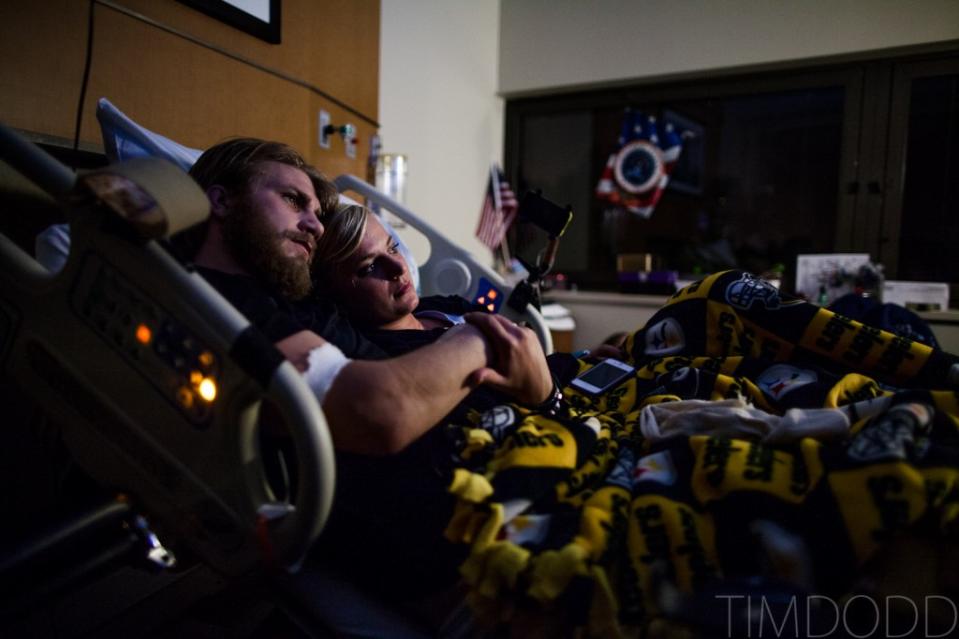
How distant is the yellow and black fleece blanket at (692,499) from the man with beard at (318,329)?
9 centimetres

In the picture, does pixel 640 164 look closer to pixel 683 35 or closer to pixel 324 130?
pixel 683 35

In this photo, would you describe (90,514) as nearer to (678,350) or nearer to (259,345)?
(259,345)

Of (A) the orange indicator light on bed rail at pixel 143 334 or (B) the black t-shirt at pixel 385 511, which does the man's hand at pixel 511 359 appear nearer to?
(B) the black t-shirt at pixel 385 511

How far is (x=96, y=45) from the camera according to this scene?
129 centimetres

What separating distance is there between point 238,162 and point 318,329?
1.27 feet

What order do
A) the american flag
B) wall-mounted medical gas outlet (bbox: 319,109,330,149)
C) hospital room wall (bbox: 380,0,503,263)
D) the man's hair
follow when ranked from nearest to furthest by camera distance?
the man's hair → wall-mounted medical gas outlet (bbox: 319,109,330,149) → hospital room wall (bbox: 380,0,503,263) → the american flag

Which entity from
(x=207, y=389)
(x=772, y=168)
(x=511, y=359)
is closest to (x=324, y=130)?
(x=511, y=359)

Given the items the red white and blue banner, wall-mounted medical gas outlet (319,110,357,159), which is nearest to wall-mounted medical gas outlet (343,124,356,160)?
wall-mounted medical gas outlet (319,110,357,159)

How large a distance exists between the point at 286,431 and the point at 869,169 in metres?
3.20

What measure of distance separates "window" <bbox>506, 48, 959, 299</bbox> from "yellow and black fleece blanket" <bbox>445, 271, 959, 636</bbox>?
2.43 m

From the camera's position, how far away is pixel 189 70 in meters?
1.50

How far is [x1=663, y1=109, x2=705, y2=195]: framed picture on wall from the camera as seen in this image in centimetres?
333

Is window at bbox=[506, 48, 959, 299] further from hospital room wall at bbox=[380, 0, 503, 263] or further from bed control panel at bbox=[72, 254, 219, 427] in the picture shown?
bed control panel at bbox=[72, 254, 219, 427]

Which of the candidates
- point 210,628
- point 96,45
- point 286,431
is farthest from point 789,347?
point 96,45
